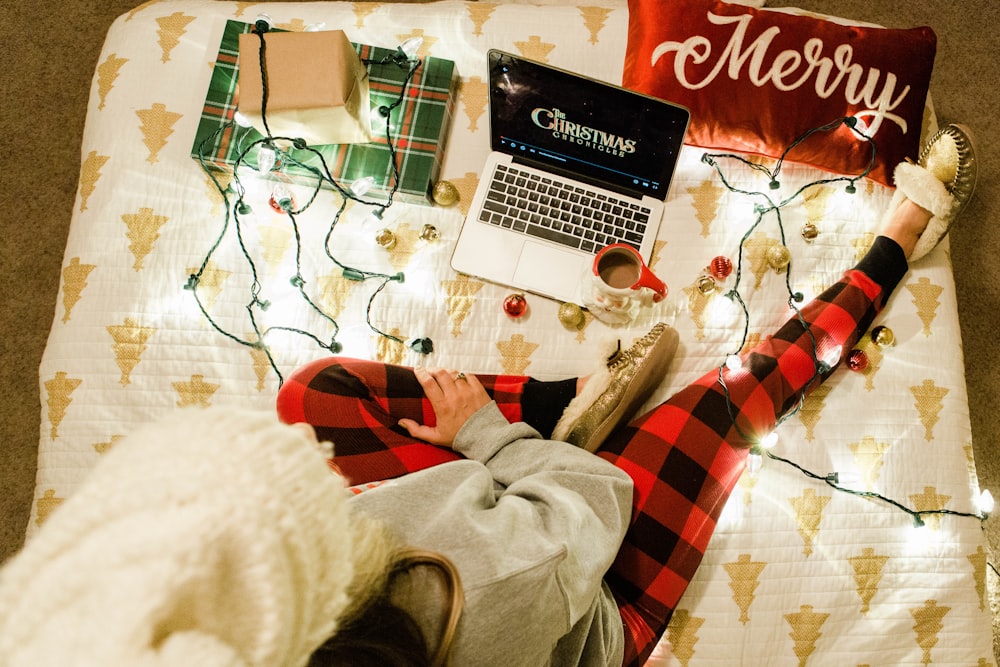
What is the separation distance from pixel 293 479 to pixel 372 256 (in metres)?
0.75

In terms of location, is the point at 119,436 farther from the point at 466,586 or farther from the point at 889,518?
the point at 889,518

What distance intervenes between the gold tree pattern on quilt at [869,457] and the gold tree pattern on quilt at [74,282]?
1.39 meters

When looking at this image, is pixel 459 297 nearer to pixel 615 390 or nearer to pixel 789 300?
pixel 615 390

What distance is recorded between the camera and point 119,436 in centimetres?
103

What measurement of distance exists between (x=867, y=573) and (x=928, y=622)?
0.12 m

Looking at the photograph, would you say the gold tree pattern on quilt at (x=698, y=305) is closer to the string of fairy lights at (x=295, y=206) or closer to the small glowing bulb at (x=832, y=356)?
the small glowing bulb at (x=832, y=356)

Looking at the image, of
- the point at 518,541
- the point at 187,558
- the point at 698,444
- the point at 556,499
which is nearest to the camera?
the point at 187,558

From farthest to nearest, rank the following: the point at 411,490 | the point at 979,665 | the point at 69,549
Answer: the point at 979,665 → the point at 411,490 → the point at 69,549

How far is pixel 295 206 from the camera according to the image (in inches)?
44.5

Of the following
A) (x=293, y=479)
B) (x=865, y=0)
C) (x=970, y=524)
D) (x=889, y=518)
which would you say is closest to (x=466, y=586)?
(x=293, y=479)

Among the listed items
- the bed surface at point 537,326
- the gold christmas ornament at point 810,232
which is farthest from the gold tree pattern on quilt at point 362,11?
the gold christmas ornament at point 810,232

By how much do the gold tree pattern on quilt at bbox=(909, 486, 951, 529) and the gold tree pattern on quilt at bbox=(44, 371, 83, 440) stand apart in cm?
145

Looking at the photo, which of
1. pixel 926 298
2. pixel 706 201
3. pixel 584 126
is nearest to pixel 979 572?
pixel 926 298

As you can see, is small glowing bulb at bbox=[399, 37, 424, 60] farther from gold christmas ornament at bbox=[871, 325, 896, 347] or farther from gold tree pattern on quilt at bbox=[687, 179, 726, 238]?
gold christmas ornament at bbox=[871, 325, 896, 347]
